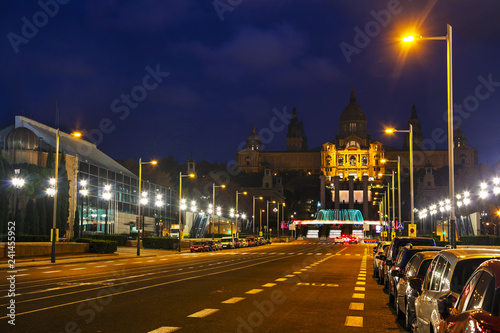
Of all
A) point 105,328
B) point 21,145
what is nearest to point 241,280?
point 105,328

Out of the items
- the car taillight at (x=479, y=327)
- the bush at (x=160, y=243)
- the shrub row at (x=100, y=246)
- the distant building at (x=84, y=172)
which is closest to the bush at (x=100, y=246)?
the shrub row at (x=100, y=246)

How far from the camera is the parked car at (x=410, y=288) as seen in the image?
1175 centimetres

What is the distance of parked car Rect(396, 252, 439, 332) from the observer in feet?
38.5

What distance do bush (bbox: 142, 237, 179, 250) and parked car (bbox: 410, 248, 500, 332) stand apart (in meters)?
58.5

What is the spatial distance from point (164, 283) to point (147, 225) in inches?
2533

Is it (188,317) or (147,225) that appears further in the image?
(147,225)

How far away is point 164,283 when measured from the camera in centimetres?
2234

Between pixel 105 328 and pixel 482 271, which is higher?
pixel 482 271

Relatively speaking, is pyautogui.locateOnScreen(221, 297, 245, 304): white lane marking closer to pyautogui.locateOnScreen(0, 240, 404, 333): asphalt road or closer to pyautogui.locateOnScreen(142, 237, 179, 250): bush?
pyautogui.locateOnScreen(0, 240, 404, 333): asphalt road

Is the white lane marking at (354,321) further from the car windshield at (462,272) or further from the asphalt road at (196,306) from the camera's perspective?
the car windshield at (462,272)

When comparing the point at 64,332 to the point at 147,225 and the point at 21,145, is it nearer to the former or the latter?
the point at 21,145

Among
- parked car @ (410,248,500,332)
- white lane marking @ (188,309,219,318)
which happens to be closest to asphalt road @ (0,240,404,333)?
white lane marking @ (188,309,219,318)

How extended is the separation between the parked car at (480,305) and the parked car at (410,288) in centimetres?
476

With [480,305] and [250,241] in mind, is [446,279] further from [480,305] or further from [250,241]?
[250,241]
